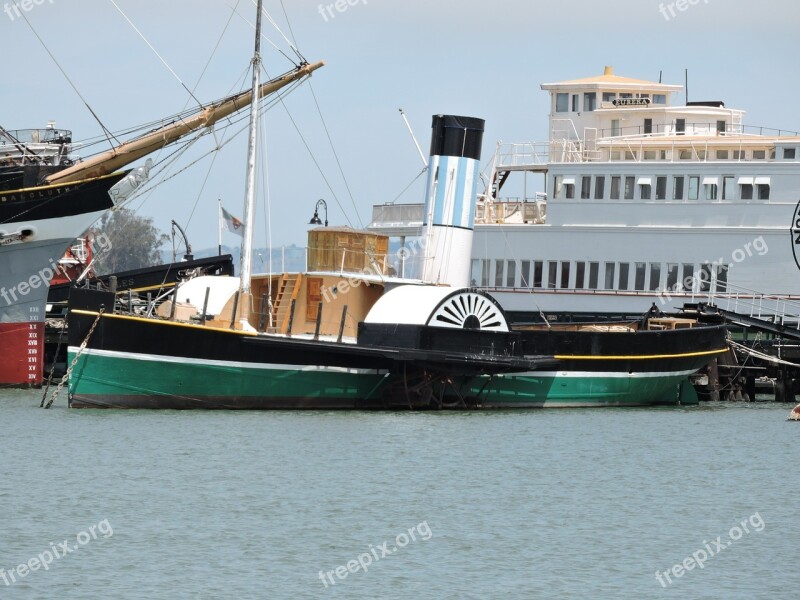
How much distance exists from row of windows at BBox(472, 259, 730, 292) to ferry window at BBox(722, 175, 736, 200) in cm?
227

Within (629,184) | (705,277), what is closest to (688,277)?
(705,277)

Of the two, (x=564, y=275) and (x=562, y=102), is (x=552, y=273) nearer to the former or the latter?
(x=564, y=275)

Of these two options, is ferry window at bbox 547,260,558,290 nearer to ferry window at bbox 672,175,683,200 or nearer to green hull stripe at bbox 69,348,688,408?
ferry window at bbox 672,175,683,200

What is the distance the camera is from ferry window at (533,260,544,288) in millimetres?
54688

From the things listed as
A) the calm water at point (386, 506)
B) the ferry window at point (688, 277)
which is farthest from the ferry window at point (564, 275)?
the calm water at point (386, 506)

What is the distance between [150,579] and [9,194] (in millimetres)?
23937

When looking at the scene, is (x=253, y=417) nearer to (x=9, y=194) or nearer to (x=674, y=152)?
(x=9, y=194)

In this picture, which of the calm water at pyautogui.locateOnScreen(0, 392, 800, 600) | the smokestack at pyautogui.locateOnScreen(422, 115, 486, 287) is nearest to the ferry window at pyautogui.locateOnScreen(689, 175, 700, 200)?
the smokestack at pyautogui.locateOnScreen(422, 115, 486, 287)

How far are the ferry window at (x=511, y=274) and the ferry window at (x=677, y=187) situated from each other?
6063 millimetres

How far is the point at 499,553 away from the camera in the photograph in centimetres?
2205

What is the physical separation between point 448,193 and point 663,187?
1477 cm

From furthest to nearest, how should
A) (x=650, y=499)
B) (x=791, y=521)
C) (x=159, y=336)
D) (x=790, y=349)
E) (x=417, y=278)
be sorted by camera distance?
(x=790, y=349)
(x=417, y=278)
(x=159, y=336)
(x=650, y=499)
(x=791, y=521)

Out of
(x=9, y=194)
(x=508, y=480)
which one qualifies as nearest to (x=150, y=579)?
(x=508, y=480)

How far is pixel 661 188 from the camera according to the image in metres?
53.0
